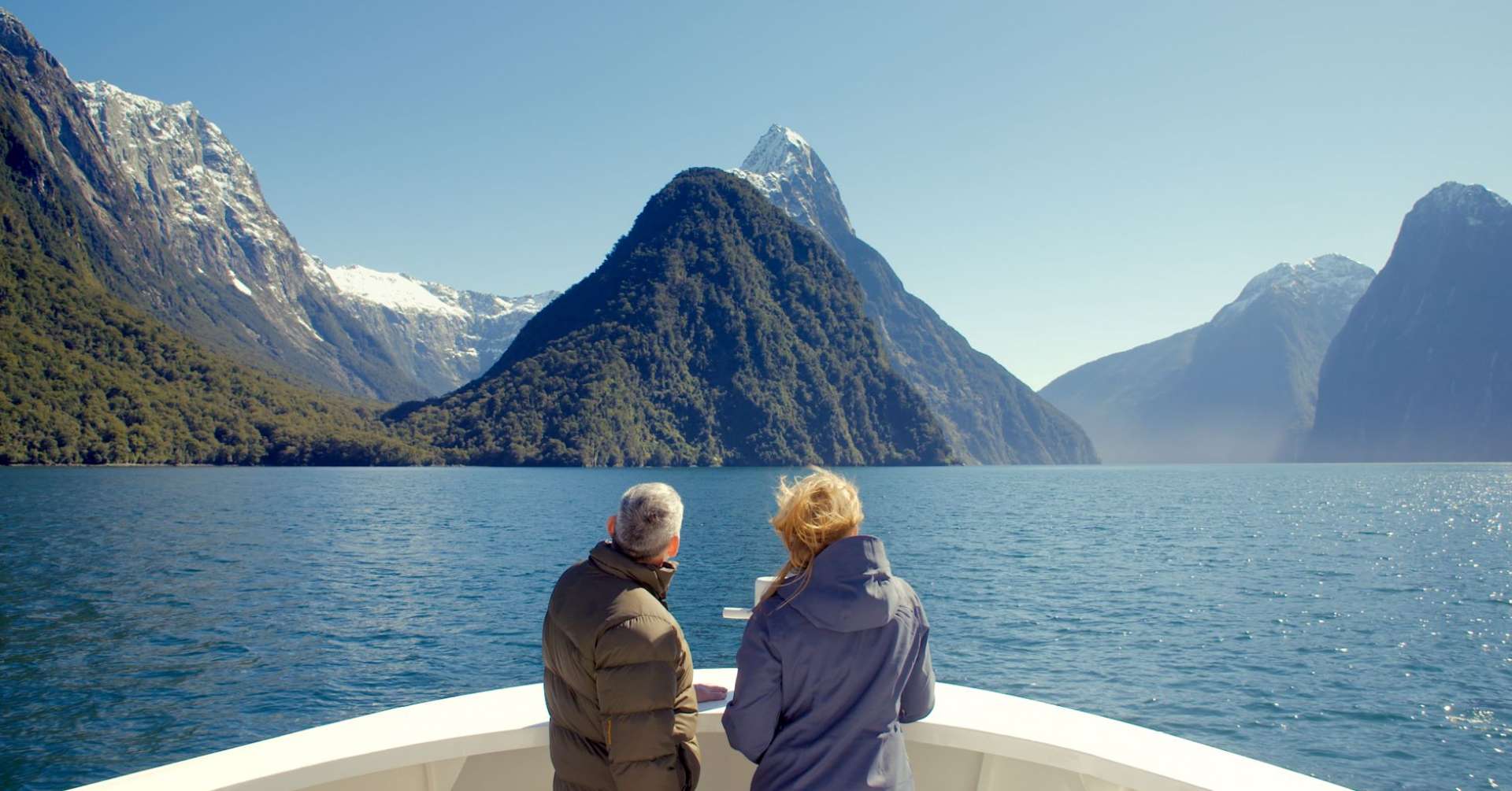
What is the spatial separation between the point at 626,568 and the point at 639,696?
0.42m

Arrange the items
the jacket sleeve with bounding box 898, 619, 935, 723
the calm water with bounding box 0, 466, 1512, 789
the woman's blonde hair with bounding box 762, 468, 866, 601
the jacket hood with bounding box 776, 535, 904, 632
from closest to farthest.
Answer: the jacket hood with bounding box 776, 535, 904, 632 < the woman's blonde hair with bounding box 762, 468, 866, 601 < the jacket sleeve with bounding box 898, 619, 935, 723 < the calm water with bounding box 0, 466, 1512, 789

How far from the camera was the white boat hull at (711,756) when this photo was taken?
2783mm

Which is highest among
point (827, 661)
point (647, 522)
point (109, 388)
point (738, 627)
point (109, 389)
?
point (647, 522)

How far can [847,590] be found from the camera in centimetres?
262

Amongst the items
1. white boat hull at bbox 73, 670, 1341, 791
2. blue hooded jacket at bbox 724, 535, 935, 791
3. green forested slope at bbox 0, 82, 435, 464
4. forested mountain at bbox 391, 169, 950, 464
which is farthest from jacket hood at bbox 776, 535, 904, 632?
forested mountain at bbox 391, 169, 950, 464

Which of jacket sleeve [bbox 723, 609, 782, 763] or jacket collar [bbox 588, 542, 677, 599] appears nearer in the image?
jacket sleeve [bbox 723, 609, 782, 763]

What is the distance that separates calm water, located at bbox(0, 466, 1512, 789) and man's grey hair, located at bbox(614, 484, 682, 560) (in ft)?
44.5

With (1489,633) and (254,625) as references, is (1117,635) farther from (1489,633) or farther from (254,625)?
(254,625)

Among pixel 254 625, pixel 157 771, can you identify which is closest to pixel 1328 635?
pixel 157 771

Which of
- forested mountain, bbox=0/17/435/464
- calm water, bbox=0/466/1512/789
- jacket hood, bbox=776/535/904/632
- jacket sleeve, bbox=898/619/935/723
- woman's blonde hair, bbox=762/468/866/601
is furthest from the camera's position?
forested mountain, bbox=0/17/435/464

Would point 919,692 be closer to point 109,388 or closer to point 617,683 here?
point 617,683

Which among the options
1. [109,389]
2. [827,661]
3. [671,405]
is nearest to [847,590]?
[827,661]

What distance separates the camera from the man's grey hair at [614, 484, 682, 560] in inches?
119

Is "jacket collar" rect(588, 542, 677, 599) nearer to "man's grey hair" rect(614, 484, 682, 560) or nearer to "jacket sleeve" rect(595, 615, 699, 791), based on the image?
"man's grey hair" rect(614, 484, 682, 560)
